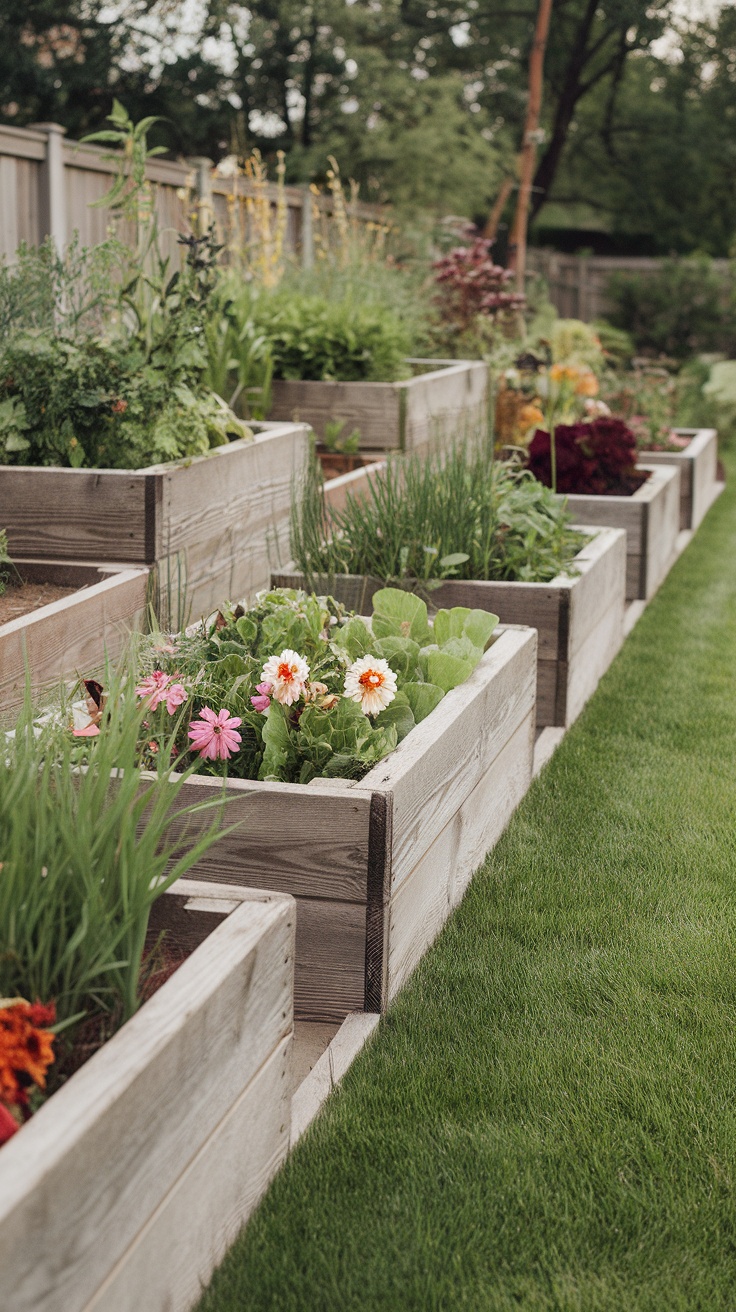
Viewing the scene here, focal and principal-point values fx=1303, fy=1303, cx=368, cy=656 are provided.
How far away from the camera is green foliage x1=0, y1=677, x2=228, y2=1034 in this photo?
154cm

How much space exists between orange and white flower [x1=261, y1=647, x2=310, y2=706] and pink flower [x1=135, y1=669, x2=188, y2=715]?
0.16 metres

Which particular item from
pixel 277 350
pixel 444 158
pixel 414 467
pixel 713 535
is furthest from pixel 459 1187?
pixel 444 158

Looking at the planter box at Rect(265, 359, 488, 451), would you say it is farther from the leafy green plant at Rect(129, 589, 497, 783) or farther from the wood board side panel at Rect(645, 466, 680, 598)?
A: the leafy green plant at Rect(129, 589, 497, 783)

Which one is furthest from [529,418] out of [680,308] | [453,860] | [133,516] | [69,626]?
[680,308]

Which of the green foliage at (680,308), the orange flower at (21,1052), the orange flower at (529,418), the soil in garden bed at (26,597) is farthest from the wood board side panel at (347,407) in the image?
the green foliage at (680,308)

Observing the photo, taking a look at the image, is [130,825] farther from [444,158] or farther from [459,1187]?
[444,158]

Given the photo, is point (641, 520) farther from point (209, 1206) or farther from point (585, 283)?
point (585, 283)

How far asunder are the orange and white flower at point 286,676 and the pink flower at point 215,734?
123mm

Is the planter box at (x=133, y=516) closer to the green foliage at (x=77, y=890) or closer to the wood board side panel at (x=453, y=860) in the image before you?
the wood board side panel at (x=453, y=860)

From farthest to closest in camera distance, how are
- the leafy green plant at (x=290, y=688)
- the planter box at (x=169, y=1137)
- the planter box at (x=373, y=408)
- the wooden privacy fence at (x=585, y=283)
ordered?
the wooden privacy fence at (x=585, y=283)
the planter box at (x=373, y=408)
the leafy green plant at (x=290, y=688)
the planter box at (x=169, y=1137)

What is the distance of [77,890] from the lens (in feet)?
5.27

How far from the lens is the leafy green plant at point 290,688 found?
2.39 meters

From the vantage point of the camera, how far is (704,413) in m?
Result: 11.7

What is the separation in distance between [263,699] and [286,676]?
60mm
